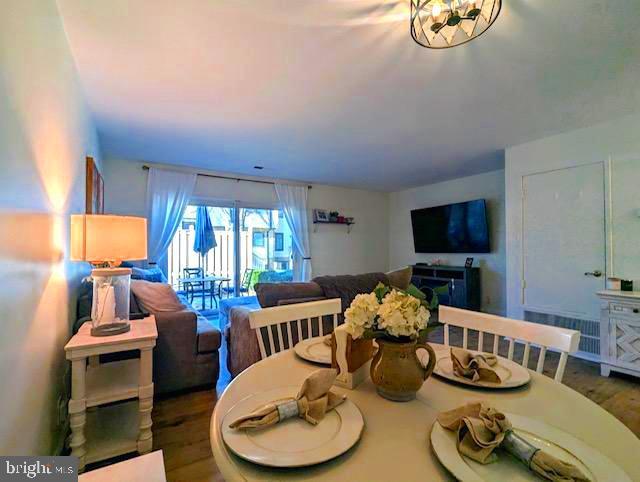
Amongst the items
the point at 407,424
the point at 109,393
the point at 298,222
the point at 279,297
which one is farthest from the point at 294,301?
the point at 298,222

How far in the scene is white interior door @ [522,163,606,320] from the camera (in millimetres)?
3035

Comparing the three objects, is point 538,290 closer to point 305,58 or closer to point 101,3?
point 305,58

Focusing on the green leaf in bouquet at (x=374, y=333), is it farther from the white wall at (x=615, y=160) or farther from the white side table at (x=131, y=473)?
the white wall at (x=615, y=160)

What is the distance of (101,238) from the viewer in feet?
5.24

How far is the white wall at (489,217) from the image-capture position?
474 centimetres

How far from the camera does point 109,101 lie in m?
Result: 2.49

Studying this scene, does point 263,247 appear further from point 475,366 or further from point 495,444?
point 495,444

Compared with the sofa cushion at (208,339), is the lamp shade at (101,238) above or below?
above

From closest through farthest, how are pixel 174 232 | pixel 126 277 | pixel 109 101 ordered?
pixel 126 277, pixel 109 101, pixel 174 232

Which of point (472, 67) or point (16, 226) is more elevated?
point (472, 67)

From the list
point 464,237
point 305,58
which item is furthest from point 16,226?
point 464,237

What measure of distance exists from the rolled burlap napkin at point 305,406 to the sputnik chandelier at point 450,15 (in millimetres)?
1626

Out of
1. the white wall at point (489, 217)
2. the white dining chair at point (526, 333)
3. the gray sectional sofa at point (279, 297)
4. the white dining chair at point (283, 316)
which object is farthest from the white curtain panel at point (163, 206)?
the white wall at point (489, 217)

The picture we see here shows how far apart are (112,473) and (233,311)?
70.1 inches
